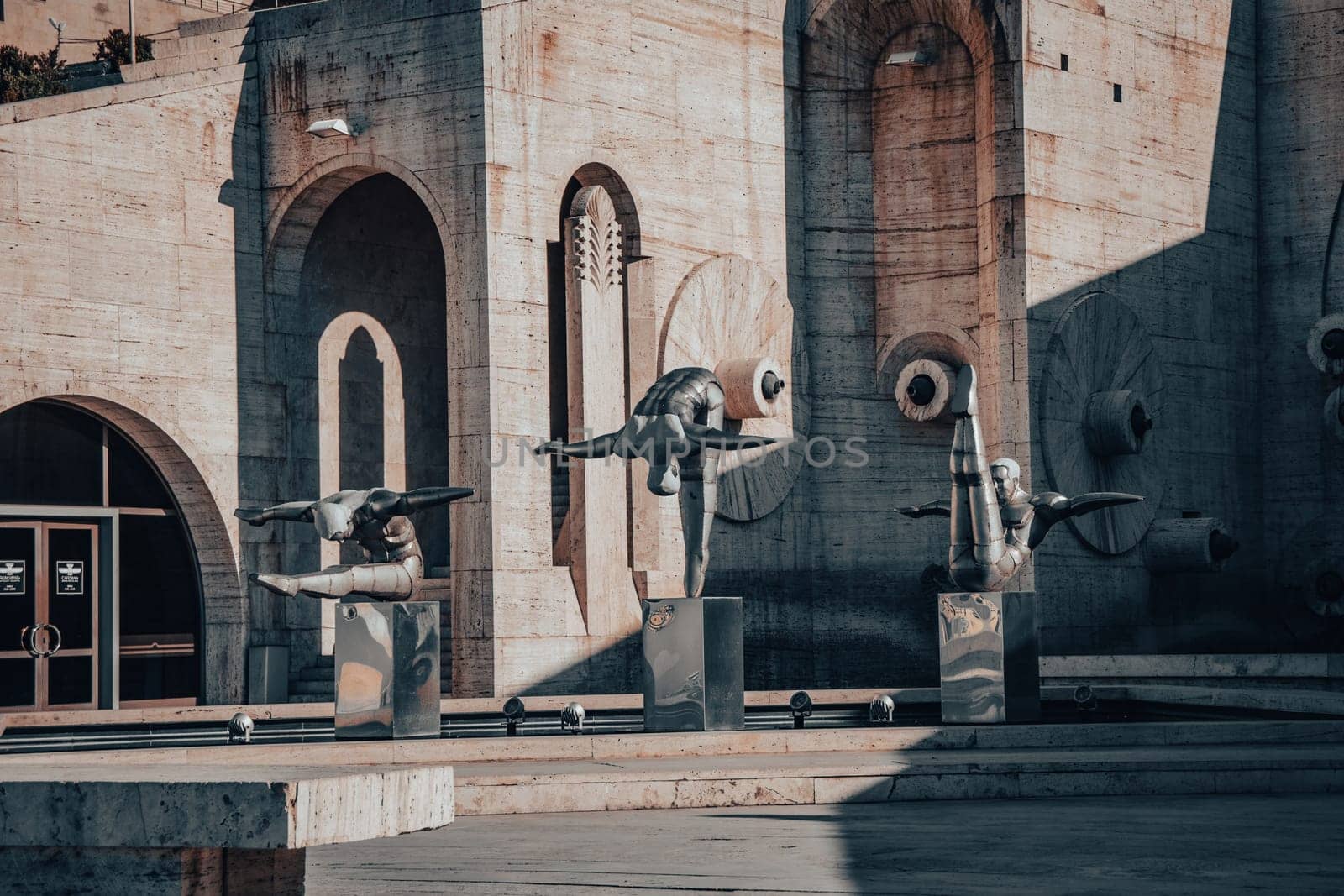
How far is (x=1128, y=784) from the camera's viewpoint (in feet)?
41.2

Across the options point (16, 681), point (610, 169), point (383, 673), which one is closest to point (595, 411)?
point (610, 169)

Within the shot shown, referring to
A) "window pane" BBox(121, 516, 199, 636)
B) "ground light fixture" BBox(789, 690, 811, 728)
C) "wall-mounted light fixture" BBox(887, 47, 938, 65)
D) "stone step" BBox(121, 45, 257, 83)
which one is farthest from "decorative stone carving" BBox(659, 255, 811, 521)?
"ground light fixture" BBox(789, 690, 811, 728)

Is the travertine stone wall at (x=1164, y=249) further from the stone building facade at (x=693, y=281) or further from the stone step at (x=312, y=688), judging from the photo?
the stone step at (x=312, y=688)

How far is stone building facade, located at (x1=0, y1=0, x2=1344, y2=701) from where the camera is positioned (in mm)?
20281

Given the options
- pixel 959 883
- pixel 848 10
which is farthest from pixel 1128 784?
pixel 848 10

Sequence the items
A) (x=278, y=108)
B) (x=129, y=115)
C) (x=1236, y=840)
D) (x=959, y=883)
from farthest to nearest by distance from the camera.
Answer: (x=278, y=108), (x=129, y=115), (x=1236, y=840), (x=959, y=883)

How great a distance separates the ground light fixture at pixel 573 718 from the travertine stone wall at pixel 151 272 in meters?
6.64

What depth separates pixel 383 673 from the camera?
1462 centimetres

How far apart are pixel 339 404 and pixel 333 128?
124 inches

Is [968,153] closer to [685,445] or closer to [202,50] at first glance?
[202,50]

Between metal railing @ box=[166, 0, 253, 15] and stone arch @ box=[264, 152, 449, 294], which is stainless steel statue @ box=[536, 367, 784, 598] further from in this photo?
metal railing @ box=[166, 0, 253, 15]

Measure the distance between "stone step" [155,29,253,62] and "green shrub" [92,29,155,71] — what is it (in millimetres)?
9168

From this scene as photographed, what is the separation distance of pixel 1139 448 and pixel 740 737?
1111 centimetres

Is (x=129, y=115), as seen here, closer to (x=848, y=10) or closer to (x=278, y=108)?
(x=278, y=108)
